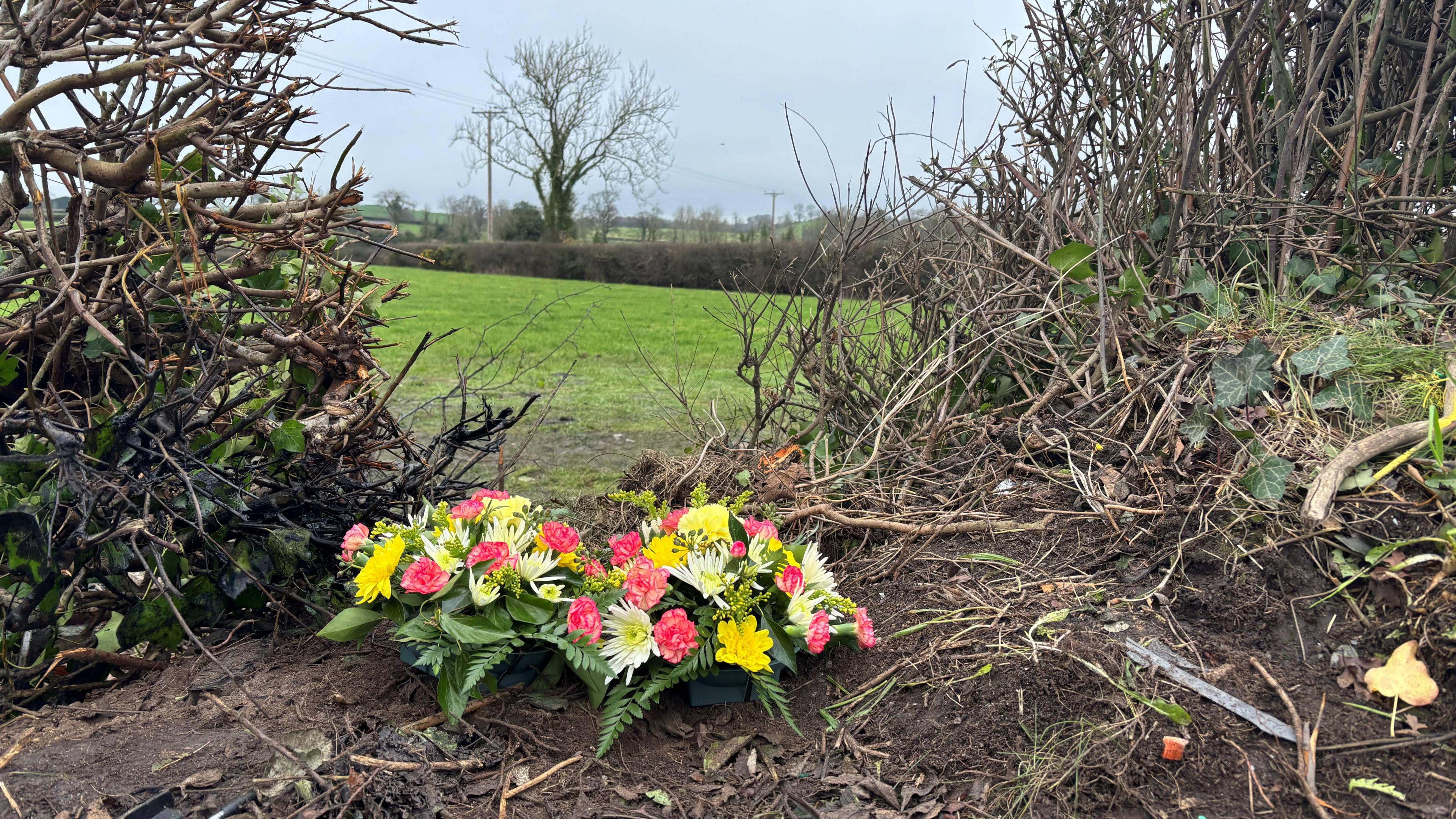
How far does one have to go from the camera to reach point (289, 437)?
8.57ft

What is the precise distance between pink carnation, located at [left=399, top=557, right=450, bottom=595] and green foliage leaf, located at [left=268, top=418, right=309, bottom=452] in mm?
732

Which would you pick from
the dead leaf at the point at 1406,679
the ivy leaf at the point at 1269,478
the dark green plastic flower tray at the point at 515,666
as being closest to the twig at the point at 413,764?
the dark green plastic flower tray at the point at 515,666

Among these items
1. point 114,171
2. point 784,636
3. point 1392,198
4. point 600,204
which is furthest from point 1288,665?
point 600,204

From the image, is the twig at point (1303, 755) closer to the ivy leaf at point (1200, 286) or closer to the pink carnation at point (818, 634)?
the pink carnation at point (818, 634)

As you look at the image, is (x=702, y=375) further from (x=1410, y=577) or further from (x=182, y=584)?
(x=1410, y=577)

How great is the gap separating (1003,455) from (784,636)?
1.24m

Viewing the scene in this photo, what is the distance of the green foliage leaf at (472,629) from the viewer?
2057mm

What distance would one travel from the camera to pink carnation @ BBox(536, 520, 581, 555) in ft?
7.52

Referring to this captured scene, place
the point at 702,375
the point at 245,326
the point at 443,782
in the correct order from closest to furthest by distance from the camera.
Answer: the point at 443,782 → the point at 245,326 → the point at 702,375

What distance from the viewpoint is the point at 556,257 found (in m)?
26.2

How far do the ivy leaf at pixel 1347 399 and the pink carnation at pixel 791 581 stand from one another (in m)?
1.65

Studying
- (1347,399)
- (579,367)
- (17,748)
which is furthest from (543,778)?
(579,367)

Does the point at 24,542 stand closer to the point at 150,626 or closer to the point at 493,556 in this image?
the point at 150,626

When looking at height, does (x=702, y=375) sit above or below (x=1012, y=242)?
below
